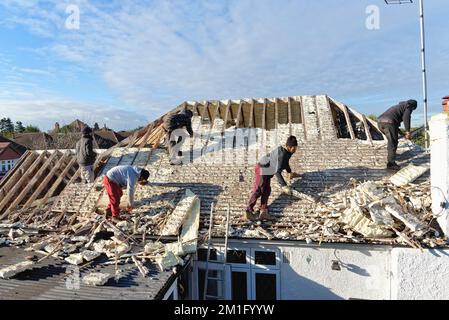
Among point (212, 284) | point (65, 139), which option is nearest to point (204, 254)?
point (212, 284)

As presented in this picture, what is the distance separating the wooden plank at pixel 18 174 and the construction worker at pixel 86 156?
2254mm

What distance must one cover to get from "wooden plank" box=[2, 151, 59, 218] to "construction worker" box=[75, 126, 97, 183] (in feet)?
4.70

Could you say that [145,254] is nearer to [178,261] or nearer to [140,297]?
[178,261]

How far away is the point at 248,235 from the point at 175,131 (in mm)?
4278

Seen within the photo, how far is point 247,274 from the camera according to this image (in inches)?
240

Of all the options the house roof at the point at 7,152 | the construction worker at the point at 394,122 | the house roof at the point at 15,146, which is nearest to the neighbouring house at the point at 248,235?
the construction worker at the point at 394,122

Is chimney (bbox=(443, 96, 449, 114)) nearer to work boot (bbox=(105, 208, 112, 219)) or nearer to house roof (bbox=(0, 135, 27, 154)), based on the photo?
work boot (bbox=(105, 208, 112, 219))

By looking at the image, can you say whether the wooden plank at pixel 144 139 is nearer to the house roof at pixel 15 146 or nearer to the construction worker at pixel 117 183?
the construction worker at pixel 117 183

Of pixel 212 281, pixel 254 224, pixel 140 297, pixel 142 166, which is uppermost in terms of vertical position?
pixel 142 166

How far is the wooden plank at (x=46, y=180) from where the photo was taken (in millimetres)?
7913

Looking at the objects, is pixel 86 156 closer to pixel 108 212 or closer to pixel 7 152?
pixel 108 212

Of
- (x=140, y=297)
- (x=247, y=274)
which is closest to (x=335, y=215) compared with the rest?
(x=247, y=274)
